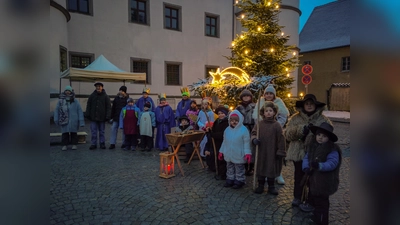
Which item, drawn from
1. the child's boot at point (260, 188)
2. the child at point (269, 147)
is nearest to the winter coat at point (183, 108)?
the child at point (269, 147)

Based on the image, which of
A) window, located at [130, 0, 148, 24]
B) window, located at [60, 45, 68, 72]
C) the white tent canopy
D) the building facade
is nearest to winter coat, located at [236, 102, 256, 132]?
the white tent canopy

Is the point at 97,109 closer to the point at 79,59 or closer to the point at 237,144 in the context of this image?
the point at 237,144

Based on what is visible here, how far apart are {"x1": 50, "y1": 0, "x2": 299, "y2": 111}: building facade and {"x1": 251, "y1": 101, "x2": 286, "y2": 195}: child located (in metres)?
11.8

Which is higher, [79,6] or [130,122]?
[79,6]

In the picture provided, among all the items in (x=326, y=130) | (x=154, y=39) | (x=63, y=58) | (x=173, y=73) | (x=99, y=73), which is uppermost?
(x=154, y=39)

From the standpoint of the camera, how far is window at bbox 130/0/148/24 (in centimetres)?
1729

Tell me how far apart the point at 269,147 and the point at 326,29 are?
3021 centimetres

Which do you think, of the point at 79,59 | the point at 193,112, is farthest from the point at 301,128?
the point at 79,59

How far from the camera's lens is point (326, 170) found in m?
3.13

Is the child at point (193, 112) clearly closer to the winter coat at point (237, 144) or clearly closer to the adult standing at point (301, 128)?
the winter coat at point (237, 144)

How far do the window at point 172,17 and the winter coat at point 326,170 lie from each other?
17.0 metres
